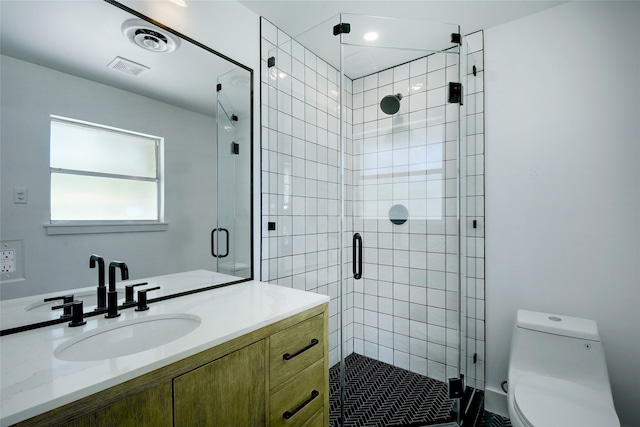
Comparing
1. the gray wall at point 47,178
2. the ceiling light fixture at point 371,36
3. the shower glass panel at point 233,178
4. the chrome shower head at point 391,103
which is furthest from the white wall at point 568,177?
the gray wall at point 47,178

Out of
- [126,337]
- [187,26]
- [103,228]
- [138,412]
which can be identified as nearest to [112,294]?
[126,337]

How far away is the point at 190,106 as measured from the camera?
1.50 m

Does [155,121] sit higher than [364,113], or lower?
lower

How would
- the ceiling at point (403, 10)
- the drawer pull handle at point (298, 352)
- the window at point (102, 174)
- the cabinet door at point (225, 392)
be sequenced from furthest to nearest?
the ceiling at point (403, 10), the drawer pull handle at point (298, 352), the window at point (102, 174), the cabinet door at point (225, 392)

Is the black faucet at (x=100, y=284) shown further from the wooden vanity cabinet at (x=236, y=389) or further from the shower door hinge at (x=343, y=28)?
the shower door hinge at (x=343, y=28)

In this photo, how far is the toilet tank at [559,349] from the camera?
59.3 inches

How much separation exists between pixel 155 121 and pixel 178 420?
1.20 meters

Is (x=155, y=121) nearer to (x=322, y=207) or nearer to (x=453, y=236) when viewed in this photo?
(x=322, y=207)

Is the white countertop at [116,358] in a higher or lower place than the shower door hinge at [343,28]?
lower

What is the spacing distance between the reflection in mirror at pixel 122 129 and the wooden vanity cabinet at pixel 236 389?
581 mm

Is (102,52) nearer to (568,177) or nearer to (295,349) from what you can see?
(295,349)

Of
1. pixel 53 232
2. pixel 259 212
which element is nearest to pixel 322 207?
pixel 259 212

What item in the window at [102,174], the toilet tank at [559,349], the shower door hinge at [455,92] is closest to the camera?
the window at [102,174]

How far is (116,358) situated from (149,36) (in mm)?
1339
